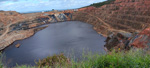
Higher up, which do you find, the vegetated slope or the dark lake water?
the vegetated slope

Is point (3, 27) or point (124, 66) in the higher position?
point (124, 66)

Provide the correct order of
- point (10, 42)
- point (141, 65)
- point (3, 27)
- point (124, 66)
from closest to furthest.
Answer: point (141, 65)
point (124, 66)
point (10, 42)
point (3, 27)

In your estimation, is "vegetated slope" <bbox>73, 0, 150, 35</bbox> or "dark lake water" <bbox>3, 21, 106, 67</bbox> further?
"vegetated slope" <bbox>73, 0, 150, 35</bbox>

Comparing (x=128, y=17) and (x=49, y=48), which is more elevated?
(x=128, y=17)

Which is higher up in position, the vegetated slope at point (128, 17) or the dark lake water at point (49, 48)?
the vegetated slope at point (128, 17)

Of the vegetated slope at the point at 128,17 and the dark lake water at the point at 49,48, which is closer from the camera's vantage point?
the dark lake water at the point at 49,48

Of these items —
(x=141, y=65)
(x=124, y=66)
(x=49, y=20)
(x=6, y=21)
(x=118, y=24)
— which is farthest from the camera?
(x=49, y=20)

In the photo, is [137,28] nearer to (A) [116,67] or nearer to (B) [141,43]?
(B) [141,43]

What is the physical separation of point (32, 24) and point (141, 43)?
54228 millimetres

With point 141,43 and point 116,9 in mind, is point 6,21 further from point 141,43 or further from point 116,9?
point 141,43

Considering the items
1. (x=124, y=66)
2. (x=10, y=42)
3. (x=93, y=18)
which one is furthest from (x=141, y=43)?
(x=93, y=18)

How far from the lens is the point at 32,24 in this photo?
206ft

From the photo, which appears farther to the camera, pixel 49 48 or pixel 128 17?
pixel 128 17

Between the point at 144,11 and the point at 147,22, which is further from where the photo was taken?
the point at 144,11
